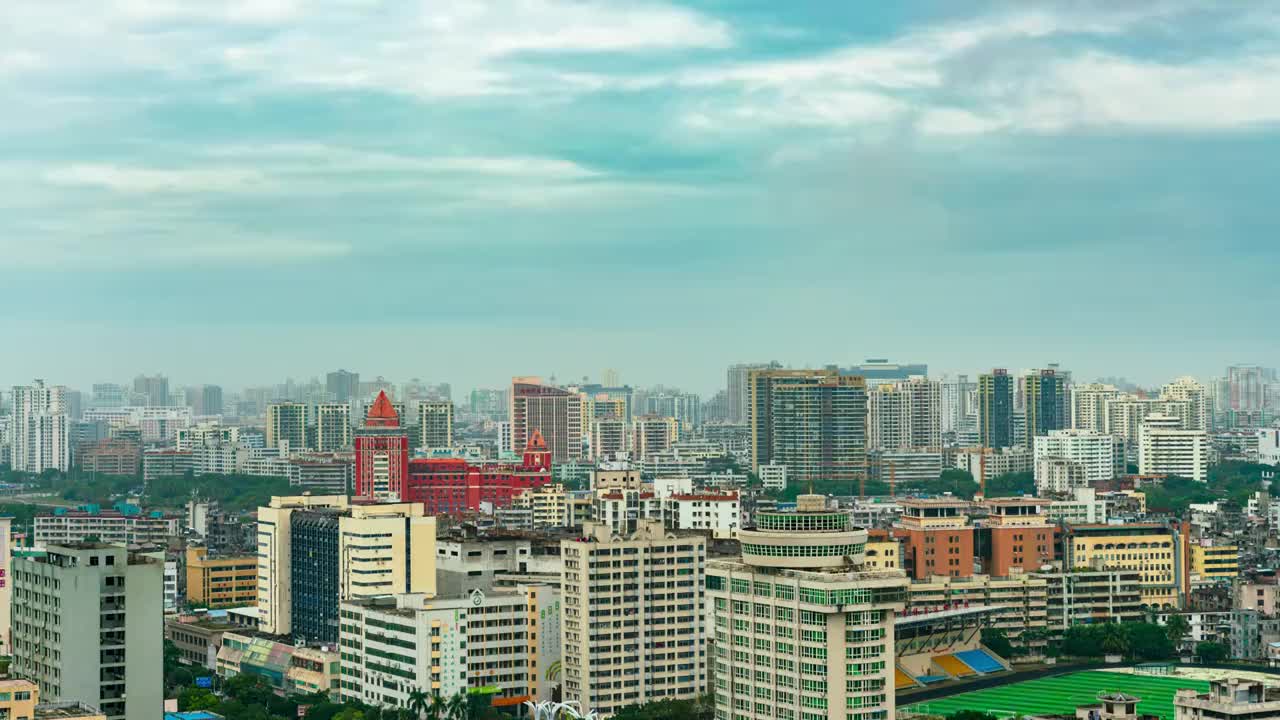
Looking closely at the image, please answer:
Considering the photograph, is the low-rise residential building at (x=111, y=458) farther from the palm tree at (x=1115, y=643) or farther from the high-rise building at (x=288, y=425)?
the palm tree at (x=1115, y=643)

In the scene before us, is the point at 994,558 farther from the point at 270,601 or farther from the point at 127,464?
the point at 127,464

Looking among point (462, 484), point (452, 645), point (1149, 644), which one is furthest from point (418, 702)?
point (462, 484)

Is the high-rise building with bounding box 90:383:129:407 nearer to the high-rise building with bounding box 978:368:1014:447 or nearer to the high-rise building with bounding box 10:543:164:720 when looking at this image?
the high-rise building with bounding box 978:368:1014:447

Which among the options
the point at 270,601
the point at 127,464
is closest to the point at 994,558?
the point at 270,601

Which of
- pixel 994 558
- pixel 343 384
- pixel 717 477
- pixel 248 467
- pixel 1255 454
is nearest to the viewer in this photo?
pixel 994 558

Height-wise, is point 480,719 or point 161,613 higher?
point 161,613

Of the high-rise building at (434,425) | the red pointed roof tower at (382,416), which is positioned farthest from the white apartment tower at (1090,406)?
the red pointed roof tower at (382,416)

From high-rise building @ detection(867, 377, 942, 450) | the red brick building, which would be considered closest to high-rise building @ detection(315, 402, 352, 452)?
high-rise building @ detection(867, 377, 942, 450)
